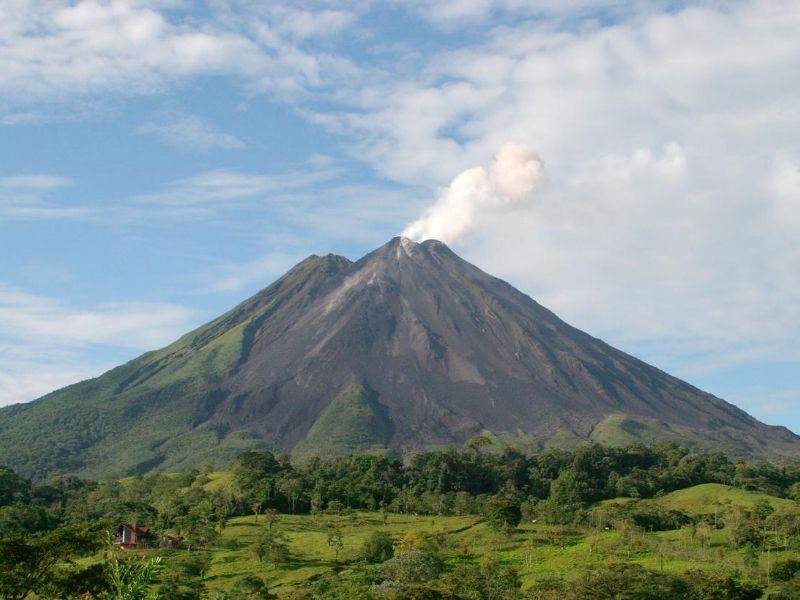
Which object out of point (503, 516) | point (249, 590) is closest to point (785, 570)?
point (503, 516)

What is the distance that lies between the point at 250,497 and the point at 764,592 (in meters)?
41.4

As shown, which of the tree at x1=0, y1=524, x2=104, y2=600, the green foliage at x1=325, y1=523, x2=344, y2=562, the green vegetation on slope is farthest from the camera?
the green vegetation on slope

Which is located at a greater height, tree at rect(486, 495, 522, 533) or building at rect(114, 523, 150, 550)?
tree at rect(486, 495, 522, 533)

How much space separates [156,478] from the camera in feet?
340

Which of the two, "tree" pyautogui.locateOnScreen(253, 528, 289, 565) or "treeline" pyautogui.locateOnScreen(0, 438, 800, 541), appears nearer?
"tree" pyautogui.locateOnScreen(253, 528, 289, 565)

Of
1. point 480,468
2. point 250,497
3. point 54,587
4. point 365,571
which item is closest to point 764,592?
point 365,571

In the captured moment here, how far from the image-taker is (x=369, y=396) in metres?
164

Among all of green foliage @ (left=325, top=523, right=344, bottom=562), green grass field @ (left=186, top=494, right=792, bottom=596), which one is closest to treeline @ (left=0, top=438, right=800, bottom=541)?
green grass field @ (left=186, top=494, right=792, bottom=596)

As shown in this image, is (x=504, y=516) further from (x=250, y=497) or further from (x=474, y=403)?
(x=474, y=403)

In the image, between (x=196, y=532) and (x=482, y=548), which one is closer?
(x=196, y=532)

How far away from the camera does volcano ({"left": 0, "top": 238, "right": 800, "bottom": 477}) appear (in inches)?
5817

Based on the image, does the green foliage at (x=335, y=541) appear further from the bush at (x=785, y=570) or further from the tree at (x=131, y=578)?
the tree at (x=131, y=578)

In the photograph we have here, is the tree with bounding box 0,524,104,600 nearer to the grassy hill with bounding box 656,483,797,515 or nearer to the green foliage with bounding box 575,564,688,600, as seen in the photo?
the green foliage with bounding box 575,564,688,600

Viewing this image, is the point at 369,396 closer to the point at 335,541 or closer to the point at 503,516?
the point at 503,516
